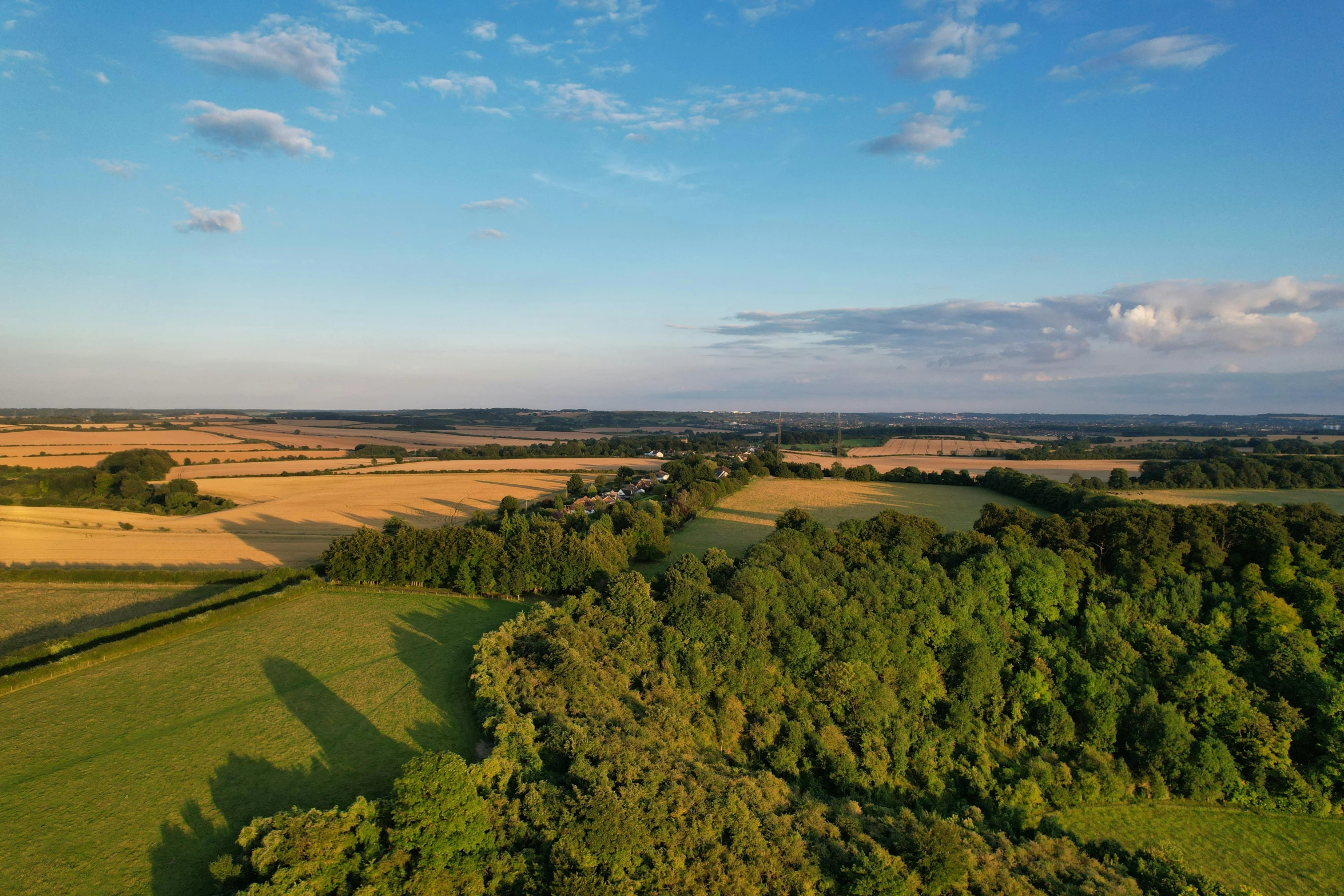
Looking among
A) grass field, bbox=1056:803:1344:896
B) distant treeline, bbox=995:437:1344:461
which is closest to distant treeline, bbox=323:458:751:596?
grass field, bbox=1056:803:1344:896

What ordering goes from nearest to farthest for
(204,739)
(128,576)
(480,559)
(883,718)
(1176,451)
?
→ (204,739), (883,718), (480,559), (128,576), (1176,451)

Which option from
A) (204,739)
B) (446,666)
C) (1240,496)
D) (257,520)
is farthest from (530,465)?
(1240,496)

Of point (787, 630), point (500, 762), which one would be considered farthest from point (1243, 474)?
point (500, 762)

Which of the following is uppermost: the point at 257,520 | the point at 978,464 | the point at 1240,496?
the point at 978,464

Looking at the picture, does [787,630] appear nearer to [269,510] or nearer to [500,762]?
[500,762]

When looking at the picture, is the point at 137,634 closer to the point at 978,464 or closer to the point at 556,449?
the point at 556,449
